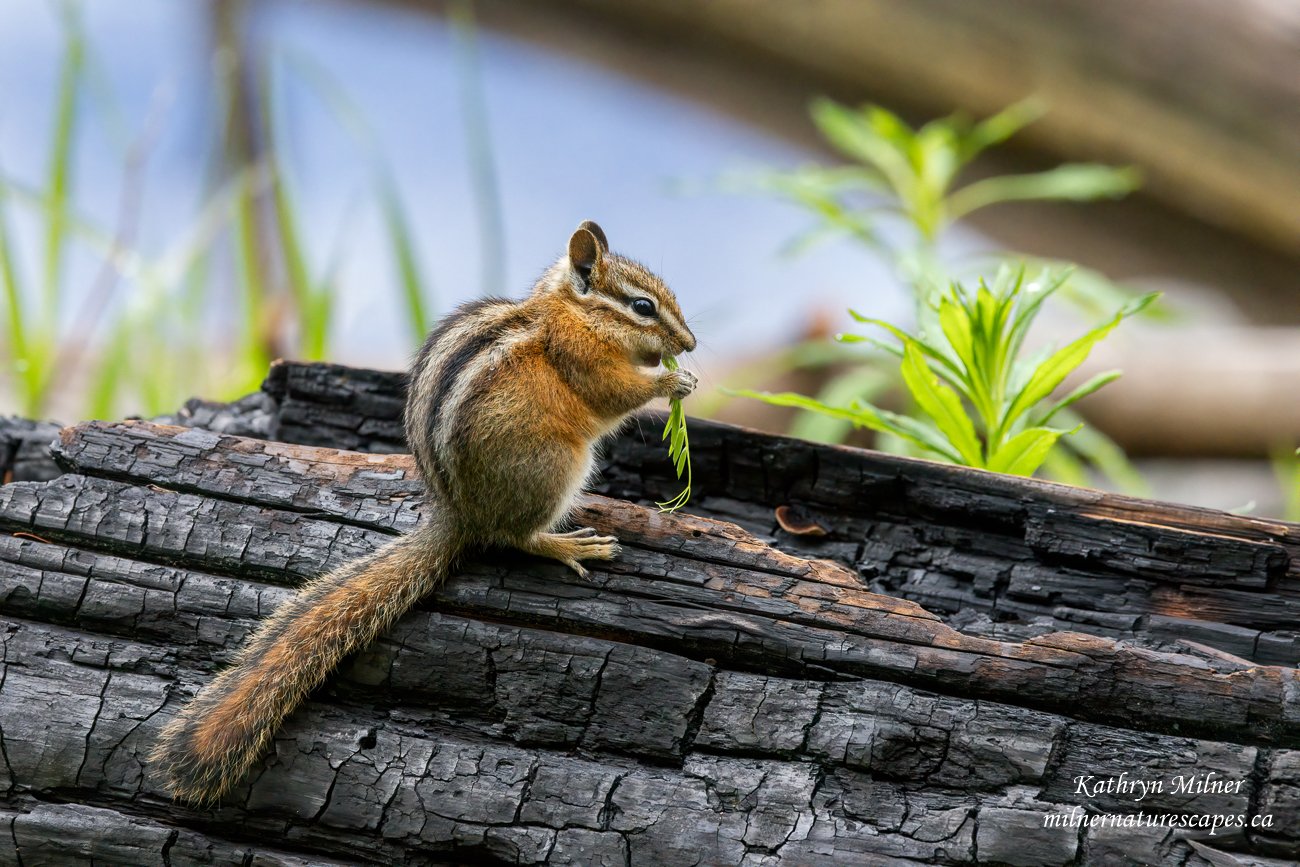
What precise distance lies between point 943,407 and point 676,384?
67 cm

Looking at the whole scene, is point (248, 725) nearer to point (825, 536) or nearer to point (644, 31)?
point (825, 536)

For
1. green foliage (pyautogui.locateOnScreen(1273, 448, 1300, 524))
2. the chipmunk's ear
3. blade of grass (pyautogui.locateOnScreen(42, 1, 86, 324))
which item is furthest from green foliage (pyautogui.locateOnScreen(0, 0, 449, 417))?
green foliage (pyautogui.locateOnScreen(1273, 448, 1300, 524))

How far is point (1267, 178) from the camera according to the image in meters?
6.30

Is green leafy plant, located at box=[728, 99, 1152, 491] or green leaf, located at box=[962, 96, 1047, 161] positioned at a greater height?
green leaf, located at box=[962, 96, 1047, 161]

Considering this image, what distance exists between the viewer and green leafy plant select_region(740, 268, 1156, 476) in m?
2.37

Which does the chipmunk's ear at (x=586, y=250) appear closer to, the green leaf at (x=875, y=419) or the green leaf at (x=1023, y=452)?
the green leaf at (x=875, y=419)

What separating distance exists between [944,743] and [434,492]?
3.73 ft

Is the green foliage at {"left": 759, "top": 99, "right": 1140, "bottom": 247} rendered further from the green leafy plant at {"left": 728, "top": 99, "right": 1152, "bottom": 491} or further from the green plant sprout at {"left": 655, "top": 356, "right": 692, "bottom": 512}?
the green plant sprout at {"left": 655, "top": 356, "right": 692, "bottom": 512}

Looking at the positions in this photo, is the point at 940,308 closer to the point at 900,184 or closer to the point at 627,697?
the point at 627,697

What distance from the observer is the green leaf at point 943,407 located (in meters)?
2.39

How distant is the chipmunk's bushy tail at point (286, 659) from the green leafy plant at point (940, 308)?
856 mm

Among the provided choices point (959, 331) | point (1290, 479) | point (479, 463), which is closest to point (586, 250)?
point (479, 463)

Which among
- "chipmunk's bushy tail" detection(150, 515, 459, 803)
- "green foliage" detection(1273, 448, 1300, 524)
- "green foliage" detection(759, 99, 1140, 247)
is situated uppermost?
"green foliage" detection(759, 99, 1140, 247)

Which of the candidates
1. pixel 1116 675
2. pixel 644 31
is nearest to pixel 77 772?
pixel 1116 675
